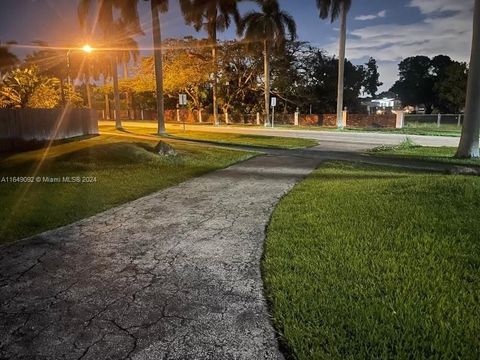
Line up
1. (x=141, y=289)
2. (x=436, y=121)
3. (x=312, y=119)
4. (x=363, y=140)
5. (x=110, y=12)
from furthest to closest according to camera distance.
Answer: (x=312, y=119) → (x=436, y=121) → (x=110, y=12) → (x=363, y=140) → (x=141, y=289)

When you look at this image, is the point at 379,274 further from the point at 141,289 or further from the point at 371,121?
the point at 371,121

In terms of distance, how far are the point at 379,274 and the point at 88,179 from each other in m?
7.94

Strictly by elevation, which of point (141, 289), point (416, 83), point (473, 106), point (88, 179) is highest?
point (416, 83)

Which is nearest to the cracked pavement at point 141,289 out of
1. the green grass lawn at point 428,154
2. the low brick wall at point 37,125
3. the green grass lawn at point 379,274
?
the green grass lawn at point 379,274

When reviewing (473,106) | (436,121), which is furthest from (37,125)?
(436,121)

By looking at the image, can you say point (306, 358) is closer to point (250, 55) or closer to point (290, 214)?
point (290, 214)

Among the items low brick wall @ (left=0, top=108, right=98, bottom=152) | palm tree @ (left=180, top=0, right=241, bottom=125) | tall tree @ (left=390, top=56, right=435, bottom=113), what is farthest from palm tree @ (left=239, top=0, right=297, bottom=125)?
tall tree @ (left=390, top=56, right=435, bottom=113)

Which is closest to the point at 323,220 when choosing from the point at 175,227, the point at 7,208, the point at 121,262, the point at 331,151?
the point at 175,227

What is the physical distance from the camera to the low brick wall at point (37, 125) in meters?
15.4

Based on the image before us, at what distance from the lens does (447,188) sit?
666 centimetres

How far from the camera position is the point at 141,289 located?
365cm

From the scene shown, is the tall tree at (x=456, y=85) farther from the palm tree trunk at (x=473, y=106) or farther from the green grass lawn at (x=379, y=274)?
the green grass lawn at (x=379, y=274)

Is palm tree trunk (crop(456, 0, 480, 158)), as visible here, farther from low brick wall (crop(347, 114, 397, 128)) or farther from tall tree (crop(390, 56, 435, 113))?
tall tree (crop(390, 56, 435, 113))

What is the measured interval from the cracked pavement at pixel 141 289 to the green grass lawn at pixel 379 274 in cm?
29
